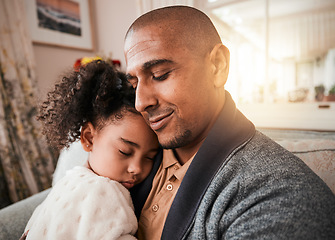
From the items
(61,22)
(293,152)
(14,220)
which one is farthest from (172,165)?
(61,22)

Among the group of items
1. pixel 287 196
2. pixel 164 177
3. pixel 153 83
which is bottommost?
pixel 164 177

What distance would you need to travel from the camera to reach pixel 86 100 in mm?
1070

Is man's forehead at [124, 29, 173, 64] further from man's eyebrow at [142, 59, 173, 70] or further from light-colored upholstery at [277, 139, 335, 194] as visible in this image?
light-colored upholstery at [277, 139, 335, 194]

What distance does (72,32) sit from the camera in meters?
3.00

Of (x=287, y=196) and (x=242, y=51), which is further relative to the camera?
(x=242, y=51)

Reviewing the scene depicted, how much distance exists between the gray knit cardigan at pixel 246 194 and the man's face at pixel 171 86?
11 centimetres

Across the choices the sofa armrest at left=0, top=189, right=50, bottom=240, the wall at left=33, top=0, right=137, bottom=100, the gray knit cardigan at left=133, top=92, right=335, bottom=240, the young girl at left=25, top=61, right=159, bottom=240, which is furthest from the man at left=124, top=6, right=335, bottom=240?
the wall at left=33, top=0, right=137, bottom=100

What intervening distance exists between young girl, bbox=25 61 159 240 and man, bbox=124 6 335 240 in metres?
0.12

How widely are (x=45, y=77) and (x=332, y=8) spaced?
3.33m

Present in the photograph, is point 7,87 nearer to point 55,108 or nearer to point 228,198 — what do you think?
point 55,108

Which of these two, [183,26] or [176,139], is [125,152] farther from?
[183,26]

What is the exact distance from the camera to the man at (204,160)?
54 centimetres

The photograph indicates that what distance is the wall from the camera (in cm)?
278

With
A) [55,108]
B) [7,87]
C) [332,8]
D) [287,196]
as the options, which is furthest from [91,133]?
[332,8]
